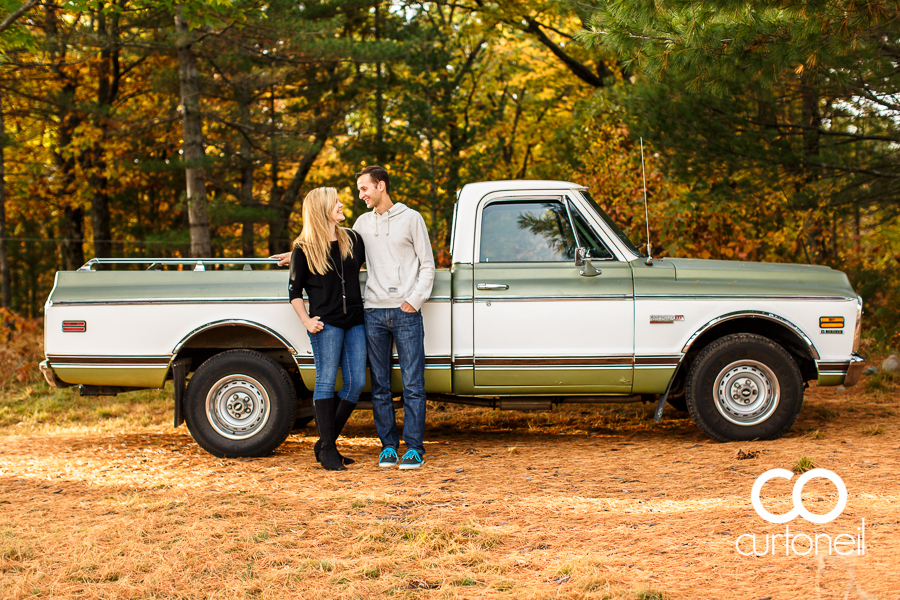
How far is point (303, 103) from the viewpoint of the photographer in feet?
54.9

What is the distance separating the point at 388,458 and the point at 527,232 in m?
2.05

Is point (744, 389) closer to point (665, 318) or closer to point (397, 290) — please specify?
point (665, 318)

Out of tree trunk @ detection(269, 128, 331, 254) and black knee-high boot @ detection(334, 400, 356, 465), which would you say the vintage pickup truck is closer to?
black knee-high boot @ detection(334, 400, 356, 465)

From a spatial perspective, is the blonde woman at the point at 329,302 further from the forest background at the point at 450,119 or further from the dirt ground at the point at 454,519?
the forest background at the point at 450,119

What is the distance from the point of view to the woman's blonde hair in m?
5.22

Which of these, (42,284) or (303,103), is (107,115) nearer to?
(303,103)

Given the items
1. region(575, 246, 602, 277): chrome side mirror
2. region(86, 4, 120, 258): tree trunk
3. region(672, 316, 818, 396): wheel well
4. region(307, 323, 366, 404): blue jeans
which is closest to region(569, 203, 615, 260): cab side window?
region(575, 246, 602, 277): chrome side mirror

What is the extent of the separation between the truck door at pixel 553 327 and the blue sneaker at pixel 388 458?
32.3 inches

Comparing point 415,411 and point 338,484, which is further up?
point 415,411

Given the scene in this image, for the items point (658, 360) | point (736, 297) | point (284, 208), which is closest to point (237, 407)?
point (658, 360)

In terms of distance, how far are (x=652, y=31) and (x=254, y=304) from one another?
3754mm

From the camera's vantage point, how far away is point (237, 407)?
580 cm

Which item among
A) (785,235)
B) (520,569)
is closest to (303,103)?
(785,235)

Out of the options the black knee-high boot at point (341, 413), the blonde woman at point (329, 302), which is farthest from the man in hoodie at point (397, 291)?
the black knee-high boot at point (341, 413)
